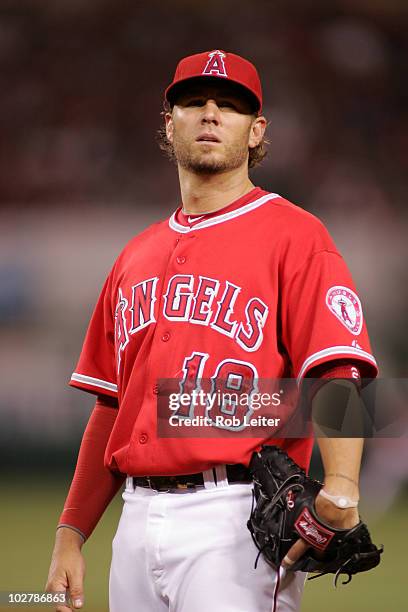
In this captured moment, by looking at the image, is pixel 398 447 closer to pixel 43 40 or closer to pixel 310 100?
pixel 310 100

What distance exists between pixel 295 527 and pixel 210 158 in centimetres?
73

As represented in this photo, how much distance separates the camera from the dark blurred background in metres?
5.90

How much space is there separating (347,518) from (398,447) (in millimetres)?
3496

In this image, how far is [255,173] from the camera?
19.3 ft

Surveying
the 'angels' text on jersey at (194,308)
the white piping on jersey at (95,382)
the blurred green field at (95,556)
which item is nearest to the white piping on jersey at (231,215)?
the 'angels' text on jersey at (194,308)

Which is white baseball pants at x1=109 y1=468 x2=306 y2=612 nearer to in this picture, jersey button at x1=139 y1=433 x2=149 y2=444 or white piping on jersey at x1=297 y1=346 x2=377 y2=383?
jersey button at x1=139 y1=433 x2=149 y2=444

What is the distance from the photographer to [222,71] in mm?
1770

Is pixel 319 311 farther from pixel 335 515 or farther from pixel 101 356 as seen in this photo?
pixel 101 356

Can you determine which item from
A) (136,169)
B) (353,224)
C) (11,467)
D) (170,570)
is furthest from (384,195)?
(170,570)

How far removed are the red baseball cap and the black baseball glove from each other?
718 millimetres

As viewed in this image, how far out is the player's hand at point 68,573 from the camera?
5.63ft

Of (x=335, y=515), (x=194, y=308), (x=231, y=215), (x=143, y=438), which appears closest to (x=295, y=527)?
(x=335, y=515)

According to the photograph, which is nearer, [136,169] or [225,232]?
[225,232]

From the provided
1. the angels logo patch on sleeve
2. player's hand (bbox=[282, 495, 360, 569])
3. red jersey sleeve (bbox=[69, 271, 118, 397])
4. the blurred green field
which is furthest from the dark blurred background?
player's hand (bbox=[282, 495, 360, 569])
